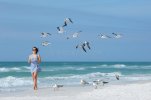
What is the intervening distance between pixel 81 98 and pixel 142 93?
1.88 metres

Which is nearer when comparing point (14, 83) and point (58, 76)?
point (14, 83)

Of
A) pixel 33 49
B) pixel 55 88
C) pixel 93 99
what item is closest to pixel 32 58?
pixel 33 49

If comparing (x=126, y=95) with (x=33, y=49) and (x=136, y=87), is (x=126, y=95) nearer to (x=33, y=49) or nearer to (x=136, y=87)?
(x=136, y=87)

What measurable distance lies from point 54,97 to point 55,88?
3.85 m

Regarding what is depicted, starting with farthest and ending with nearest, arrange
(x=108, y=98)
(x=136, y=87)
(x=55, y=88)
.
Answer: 1. (x=55, y=88)
2. (x=136, y=87)
3. (x=108, y=98)

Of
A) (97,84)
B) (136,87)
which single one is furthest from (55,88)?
(136,87)

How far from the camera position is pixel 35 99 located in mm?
15773

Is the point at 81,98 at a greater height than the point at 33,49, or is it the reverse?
the point at 33,49

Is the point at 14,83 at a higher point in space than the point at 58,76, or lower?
lower

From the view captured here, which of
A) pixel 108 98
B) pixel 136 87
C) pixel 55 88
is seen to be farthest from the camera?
pixel 55 88

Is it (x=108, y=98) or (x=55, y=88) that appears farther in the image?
(x=55, y=88)

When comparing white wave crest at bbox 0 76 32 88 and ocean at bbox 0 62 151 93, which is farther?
white wave crest at bbox 0 76 32 88

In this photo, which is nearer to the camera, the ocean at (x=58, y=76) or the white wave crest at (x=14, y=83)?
the ocean at (x=58, y=76)

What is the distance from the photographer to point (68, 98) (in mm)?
15883
